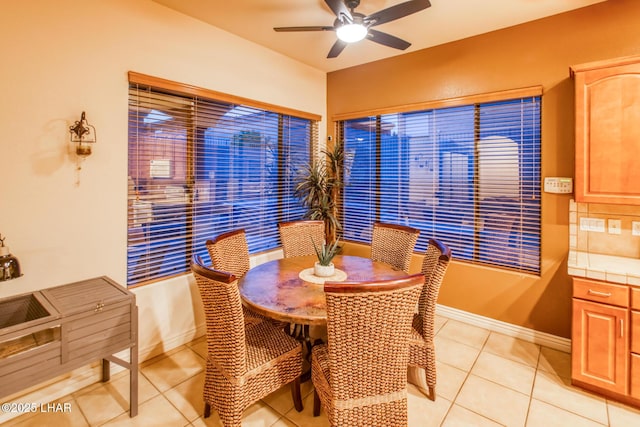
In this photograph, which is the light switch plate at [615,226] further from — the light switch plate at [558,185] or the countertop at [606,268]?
the light switch plate at [558,185]

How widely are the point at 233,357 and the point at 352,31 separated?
2.31 metres

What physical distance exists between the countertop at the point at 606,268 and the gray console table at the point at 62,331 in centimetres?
311

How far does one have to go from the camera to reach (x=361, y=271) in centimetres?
250

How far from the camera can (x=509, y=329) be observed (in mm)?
3121

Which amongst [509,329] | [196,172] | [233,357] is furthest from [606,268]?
[196,172]

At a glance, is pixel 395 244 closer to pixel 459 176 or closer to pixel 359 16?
pixel 459 176

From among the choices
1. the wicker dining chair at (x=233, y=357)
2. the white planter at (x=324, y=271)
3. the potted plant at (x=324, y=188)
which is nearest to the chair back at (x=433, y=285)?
the white planter at (x=324, y=271)

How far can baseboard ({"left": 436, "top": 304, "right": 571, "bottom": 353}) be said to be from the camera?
2.86 metres

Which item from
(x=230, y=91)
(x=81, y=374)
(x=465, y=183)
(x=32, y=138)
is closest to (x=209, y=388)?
(x=81, y=374)

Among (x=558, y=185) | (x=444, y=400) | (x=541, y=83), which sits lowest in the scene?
(x=444, y=400)

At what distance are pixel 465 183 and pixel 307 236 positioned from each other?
1784 millimetres

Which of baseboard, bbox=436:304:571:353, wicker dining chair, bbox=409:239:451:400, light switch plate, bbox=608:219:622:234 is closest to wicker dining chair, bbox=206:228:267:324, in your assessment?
wicker dining chair, bbox=409:239:451:400

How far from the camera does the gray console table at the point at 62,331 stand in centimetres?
161

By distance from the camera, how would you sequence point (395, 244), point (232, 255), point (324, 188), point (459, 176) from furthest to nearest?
point (324, 188) → point (459, 176) → point (395, 244) → point (232, 255)
